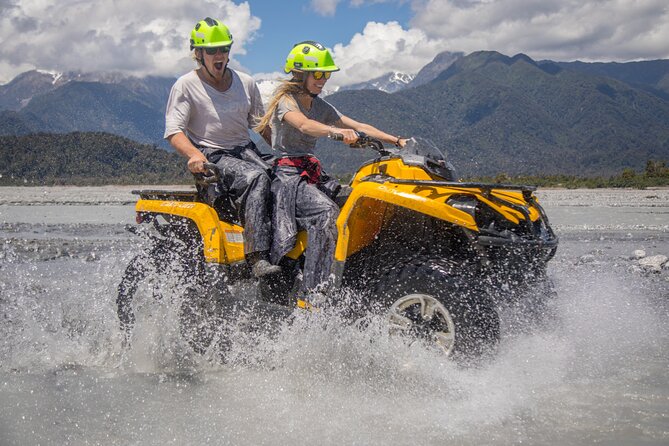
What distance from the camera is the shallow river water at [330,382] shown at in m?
3.77

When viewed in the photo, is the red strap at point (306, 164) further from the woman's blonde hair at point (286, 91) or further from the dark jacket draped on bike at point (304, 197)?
the woman's blonde hair at point (286, 91)

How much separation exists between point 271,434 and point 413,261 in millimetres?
1391

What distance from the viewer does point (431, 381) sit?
4.16 m

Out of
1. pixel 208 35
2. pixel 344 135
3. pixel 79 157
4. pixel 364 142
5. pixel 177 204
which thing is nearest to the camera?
pixel 344 135

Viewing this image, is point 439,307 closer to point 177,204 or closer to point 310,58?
point 310,58

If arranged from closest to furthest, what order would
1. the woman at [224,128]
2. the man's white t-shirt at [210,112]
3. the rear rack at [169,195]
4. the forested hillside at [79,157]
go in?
the woman at [224,128], the man's white t-shirt at [210,112], the rear rack at [169,195], the forested hillside at [79,157]

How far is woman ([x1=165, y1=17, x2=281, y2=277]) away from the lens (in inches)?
199

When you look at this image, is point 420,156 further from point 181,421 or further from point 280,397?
point 181,421

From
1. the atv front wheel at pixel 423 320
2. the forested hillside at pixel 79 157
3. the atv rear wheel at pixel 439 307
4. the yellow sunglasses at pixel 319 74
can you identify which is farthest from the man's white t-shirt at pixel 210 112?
the forested hillside at pixel 79 157

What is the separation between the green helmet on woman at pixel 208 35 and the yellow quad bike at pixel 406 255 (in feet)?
3.67

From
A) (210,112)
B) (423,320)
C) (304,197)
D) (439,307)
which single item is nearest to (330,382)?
(423,320)

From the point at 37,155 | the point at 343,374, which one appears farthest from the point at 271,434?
the point at 37,155

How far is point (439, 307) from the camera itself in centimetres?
415

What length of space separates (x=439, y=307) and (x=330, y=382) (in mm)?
917
